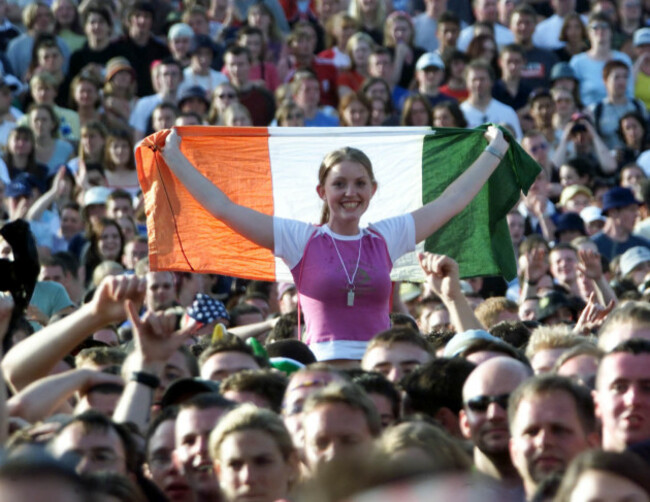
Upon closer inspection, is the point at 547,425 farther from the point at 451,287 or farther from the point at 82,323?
the point at 451,287

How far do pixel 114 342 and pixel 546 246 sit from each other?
3.78 metres

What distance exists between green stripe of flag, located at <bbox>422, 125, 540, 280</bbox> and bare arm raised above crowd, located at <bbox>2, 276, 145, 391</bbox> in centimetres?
354

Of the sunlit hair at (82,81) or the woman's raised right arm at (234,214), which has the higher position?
the sunlit hair at (82,81)

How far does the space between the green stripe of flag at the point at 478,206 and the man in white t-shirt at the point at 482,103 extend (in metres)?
5.24

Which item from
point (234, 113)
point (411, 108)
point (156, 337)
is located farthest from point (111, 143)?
point (156, 337)

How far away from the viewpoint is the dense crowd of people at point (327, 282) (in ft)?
15.1

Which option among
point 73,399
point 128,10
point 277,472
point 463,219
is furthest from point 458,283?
point 128,10

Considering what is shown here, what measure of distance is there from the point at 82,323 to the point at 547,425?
176 cm

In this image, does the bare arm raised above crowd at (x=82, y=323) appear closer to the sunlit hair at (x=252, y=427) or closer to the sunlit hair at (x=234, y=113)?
the sunlit hair at (x=252, y=427)

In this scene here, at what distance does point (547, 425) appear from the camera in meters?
4.60

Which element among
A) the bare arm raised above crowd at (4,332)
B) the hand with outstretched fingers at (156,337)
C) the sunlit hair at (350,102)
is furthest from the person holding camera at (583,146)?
the hand with outstretched fingers at (156,337)

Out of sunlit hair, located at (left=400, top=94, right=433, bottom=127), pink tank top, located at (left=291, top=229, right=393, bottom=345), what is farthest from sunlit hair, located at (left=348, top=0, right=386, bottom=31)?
pink tank top, located at (left=291, top=229, right=393, bottom=345)

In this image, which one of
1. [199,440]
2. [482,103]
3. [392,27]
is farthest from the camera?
[392,27]

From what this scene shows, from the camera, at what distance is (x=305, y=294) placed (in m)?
6.63
